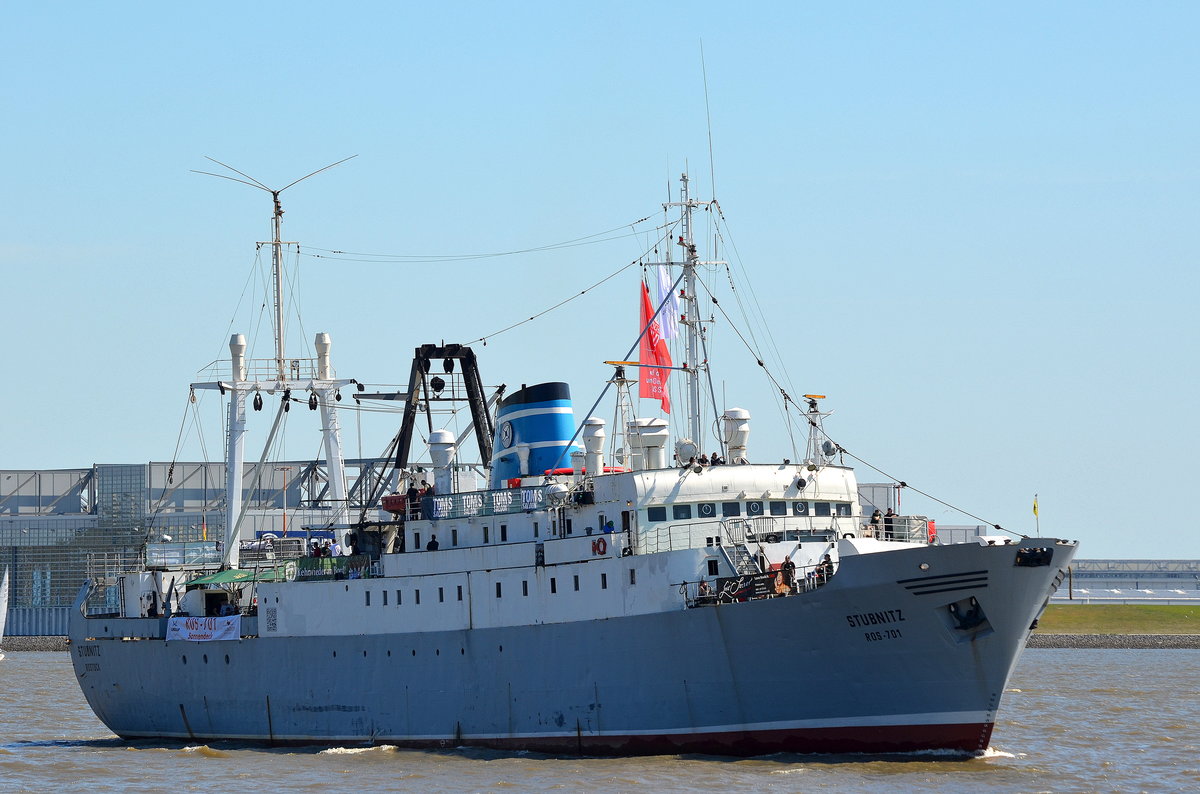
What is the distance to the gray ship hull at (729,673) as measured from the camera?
31578 millimetres

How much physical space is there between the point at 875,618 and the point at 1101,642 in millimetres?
64928

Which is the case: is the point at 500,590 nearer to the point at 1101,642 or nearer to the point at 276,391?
the point at 276,391

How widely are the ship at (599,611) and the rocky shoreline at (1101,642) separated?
53876 millimetres

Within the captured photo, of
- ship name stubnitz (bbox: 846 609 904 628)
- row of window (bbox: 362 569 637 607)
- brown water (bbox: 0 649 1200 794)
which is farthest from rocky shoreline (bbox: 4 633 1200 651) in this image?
ship name stubnitz (bbox: 846 609 904 628)

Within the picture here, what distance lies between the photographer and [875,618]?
31.8 m

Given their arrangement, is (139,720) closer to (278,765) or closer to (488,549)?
(278,765)

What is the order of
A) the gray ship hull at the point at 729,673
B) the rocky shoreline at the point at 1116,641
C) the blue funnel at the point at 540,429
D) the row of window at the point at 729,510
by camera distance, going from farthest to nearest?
1. the rocky shoreline at the point at 1116,641
2. the blue funnel at the point at 540,429
3. the row of window at the point at 729,510
4. the gray ship hull at the point at 729,673

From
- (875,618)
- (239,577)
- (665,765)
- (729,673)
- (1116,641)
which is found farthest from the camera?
(1116,641)

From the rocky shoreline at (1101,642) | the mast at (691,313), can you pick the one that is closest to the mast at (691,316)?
the mast at (691,313)

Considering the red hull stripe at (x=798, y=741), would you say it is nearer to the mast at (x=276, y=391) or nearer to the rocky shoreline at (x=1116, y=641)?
the mast at (x=276, y=391)

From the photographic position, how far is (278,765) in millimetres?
37312

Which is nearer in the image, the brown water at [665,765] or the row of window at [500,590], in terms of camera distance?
the brown water at [665,765]

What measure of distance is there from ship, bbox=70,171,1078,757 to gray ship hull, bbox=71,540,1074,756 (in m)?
0.05

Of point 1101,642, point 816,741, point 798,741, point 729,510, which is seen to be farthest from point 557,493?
point 1101,642
